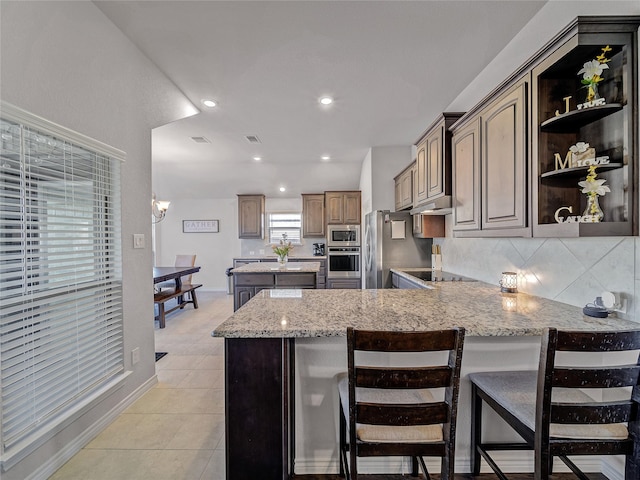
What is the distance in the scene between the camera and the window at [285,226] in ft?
23.7

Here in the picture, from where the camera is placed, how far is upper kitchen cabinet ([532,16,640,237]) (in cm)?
127

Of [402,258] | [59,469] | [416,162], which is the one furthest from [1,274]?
[402,258]

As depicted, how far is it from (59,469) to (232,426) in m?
1.29

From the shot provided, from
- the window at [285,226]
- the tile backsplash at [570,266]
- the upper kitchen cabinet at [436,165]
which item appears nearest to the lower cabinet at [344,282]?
the window at [285,226]

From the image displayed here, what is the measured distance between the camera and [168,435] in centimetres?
190

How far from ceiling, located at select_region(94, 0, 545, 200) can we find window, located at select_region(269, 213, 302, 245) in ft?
9.62

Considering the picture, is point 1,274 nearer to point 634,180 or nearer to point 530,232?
point 530,232

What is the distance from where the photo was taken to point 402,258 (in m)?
4.06

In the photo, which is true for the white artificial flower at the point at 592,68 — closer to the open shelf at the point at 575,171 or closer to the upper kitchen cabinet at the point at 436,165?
the open shelf at the point at 575,171

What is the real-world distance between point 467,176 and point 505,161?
1.48 ft

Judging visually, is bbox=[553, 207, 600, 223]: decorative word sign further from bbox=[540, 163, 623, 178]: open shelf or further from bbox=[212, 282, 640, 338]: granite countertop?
bbox=[212, 282, 640, 338]: granite countertop

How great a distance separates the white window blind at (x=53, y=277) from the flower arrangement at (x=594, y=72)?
2.76 meters

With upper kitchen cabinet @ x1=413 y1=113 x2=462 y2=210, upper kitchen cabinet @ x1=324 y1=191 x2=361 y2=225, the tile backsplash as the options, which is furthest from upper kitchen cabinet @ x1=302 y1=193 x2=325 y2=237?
the tile backsplash

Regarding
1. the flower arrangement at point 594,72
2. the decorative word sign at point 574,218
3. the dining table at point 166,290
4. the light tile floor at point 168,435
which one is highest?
the flower arrangement at point 594,72
